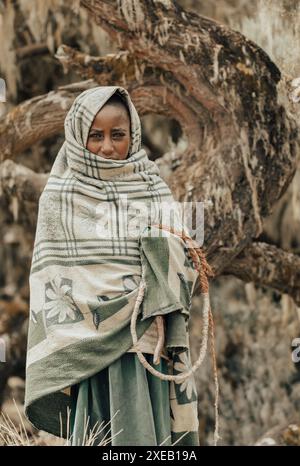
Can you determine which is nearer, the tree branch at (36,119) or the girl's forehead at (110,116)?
the girl's forehead at (110,116)

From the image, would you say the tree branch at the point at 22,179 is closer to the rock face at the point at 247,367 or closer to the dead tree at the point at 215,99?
the dead tree at the point at 215,99

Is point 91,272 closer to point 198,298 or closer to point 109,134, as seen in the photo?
point 109,134

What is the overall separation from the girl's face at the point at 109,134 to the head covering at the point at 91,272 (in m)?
0.03

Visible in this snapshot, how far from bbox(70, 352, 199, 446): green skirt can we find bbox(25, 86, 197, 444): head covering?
5 cm

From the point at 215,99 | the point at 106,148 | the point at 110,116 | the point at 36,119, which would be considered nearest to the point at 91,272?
the point at 106,148

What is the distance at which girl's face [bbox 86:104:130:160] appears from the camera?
3.20 meters

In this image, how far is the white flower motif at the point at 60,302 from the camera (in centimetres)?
310

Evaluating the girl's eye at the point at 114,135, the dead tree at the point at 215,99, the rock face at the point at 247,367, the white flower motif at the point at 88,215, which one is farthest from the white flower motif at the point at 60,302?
the rock face at the point at 247,367

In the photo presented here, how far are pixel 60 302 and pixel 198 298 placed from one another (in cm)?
337

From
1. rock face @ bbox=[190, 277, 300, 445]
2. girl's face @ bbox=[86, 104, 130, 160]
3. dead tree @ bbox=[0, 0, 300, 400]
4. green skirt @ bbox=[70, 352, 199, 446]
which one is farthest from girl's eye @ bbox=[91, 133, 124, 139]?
rock face @ bbox=[190, 277, 300, 445]

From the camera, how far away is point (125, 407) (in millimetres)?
3041

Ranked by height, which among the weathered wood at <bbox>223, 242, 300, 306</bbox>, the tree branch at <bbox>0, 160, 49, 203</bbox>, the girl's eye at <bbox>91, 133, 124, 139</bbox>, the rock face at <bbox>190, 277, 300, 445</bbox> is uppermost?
the girl's eye at <bbox>91, 133, 124, 139</bbox>

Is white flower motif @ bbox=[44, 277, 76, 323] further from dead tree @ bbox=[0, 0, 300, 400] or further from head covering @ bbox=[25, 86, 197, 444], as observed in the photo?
dead tree @ bbox=[0, 0, 300, 400]

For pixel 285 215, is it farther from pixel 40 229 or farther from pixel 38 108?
pixel 40 229
